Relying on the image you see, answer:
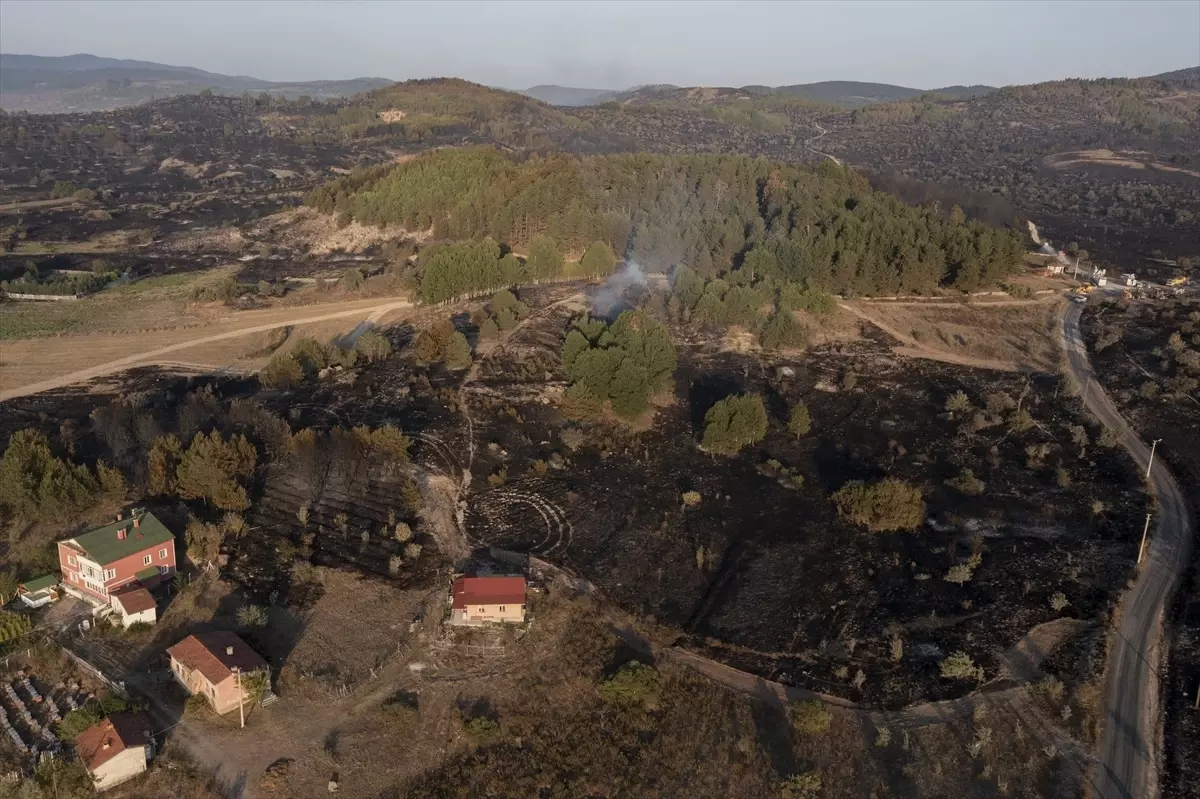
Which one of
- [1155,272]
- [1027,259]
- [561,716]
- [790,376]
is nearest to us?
[561,716]

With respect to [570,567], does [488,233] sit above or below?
above

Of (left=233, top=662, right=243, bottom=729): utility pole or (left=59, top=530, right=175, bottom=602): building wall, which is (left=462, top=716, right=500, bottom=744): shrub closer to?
Answer: (left=233, top=662, right=243, bottom=729): utility pole

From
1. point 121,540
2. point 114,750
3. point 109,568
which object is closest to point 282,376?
point 121,540

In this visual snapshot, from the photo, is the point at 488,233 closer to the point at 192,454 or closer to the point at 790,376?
the point at 790,376

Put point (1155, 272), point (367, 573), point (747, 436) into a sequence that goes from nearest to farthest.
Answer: point (367, 573)
point (747, 436)
point (1155, 272)

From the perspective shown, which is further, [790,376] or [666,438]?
[790,376]

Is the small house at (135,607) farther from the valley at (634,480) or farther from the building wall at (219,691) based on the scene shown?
the building wall at (219,691)

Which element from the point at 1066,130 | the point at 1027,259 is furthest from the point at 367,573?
the point at 1066,130
